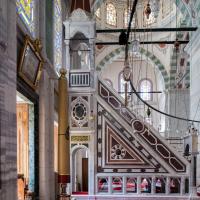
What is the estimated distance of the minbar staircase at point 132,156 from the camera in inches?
505

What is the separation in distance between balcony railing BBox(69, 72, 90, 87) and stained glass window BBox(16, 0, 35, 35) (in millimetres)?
4910

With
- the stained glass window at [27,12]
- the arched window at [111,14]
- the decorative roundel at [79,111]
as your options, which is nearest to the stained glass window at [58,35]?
the decorative roundel at [79,111]

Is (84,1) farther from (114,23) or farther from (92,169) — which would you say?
(114,23)

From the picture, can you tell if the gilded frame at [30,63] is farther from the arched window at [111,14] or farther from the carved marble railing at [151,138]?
the arched window at [111,14]

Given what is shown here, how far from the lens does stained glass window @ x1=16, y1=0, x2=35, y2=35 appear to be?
23.9 ft

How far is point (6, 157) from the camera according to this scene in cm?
498

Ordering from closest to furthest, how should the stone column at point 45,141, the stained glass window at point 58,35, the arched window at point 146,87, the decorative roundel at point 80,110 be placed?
the stone column at point 45,141, the stained glass window at point 58,35, the decorative roundel at point 80,110, the arched window at point 146,87

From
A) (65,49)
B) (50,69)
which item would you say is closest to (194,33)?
(65,49)

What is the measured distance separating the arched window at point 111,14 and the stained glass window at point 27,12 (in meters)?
13.7

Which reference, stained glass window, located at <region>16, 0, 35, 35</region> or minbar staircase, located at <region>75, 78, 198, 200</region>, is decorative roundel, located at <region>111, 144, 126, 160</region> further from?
stained glass window, located at <region>16, 0, 35, 35</region>

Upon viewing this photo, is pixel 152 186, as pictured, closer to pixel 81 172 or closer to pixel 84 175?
pixel 84 175

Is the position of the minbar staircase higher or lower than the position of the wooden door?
higher

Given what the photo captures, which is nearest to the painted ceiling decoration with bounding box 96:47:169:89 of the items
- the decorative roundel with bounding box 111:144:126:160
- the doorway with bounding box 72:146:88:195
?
the doorway with bounding box 72:146:88:195

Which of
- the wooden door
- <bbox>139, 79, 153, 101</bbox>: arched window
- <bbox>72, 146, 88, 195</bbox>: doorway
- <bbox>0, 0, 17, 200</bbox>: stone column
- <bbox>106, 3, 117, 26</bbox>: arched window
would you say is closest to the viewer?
<bbox>0, 0, 17, 200</bbox>: stone column
